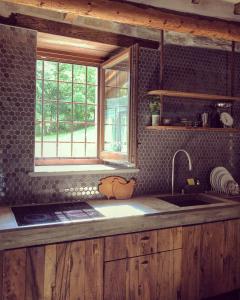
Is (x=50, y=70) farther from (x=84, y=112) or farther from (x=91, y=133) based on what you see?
(x=91, y=133)

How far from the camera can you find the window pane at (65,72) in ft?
11.1

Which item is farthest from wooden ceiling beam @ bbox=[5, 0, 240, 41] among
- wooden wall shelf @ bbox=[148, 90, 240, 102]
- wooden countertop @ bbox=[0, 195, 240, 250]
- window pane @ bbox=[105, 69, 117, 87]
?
wooden countertop @ bbox=[0, 195, 240, 250]

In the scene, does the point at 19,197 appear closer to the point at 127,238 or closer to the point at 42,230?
the point at 42,230

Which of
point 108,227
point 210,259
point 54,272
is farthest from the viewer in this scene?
point 210,259

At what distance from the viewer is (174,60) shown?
3.32 meters

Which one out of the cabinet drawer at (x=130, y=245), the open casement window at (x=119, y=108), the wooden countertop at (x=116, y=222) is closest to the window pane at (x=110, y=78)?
the open casement window at (x=119, y=108)

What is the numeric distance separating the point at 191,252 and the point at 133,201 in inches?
25.7

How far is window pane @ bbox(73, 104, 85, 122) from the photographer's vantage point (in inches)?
138

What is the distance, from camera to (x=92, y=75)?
358cm

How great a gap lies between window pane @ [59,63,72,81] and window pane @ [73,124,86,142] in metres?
0.51

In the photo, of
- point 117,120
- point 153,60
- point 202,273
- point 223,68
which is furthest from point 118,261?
point 223,68

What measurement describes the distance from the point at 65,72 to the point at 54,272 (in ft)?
6.93

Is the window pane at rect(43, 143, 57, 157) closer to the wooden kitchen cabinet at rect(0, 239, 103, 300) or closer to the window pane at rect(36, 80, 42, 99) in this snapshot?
the window pane at rect(36, 80, 42, 99)

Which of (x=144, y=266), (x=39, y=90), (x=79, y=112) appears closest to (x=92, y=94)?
(x=79, y=112)
